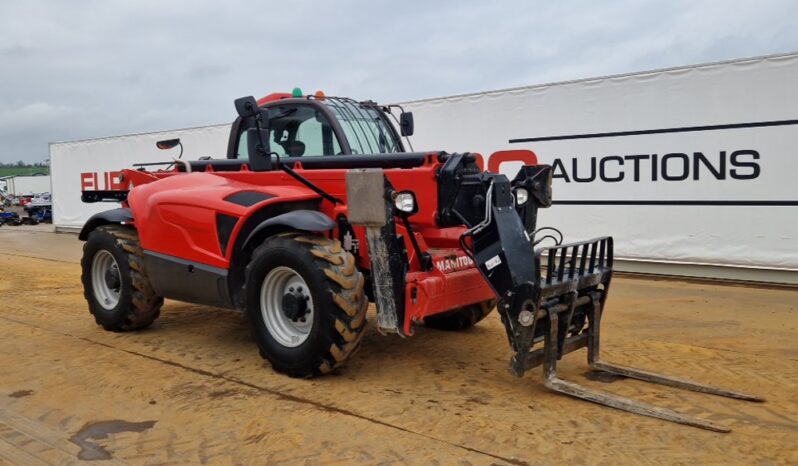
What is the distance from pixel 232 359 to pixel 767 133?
25.5 ft

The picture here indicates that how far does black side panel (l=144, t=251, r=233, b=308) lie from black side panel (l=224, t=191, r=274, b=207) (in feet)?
1.91

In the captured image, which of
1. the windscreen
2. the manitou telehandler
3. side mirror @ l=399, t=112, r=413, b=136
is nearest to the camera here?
the manitou telehandler

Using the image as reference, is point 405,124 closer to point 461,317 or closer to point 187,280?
point 461,317

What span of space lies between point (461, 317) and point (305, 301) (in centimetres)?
192

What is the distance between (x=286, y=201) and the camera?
18.3 ft

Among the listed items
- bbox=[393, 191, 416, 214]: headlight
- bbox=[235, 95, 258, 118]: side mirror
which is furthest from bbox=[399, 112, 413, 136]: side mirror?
bbox=[393, 191, 416, 214]: headlight

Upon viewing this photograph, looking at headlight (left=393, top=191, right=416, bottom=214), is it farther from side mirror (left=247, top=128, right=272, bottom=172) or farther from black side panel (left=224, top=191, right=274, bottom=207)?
side mirror (left=247, top=128, right=272, bottom=172)

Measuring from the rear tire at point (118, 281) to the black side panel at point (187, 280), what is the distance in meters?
0.21

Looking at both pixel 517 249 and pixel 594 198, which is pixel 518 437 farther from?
pixel 594 198

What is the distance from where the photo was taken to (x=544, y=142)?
11.4 m

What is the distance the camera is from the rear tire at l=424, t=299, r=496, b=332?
6516 mm

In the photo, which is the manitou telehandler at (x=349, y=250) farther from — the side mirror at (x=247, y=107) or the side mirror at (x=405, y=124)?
the side mirror at (x=405, y=124)

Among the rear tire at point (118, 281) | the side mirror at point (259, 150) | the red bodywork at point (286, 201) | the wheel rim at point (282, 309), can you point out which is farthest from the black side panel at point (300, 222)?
the rear tire at point (118, 281)

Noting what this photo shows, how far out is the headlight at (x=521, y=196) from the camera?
223 inches
